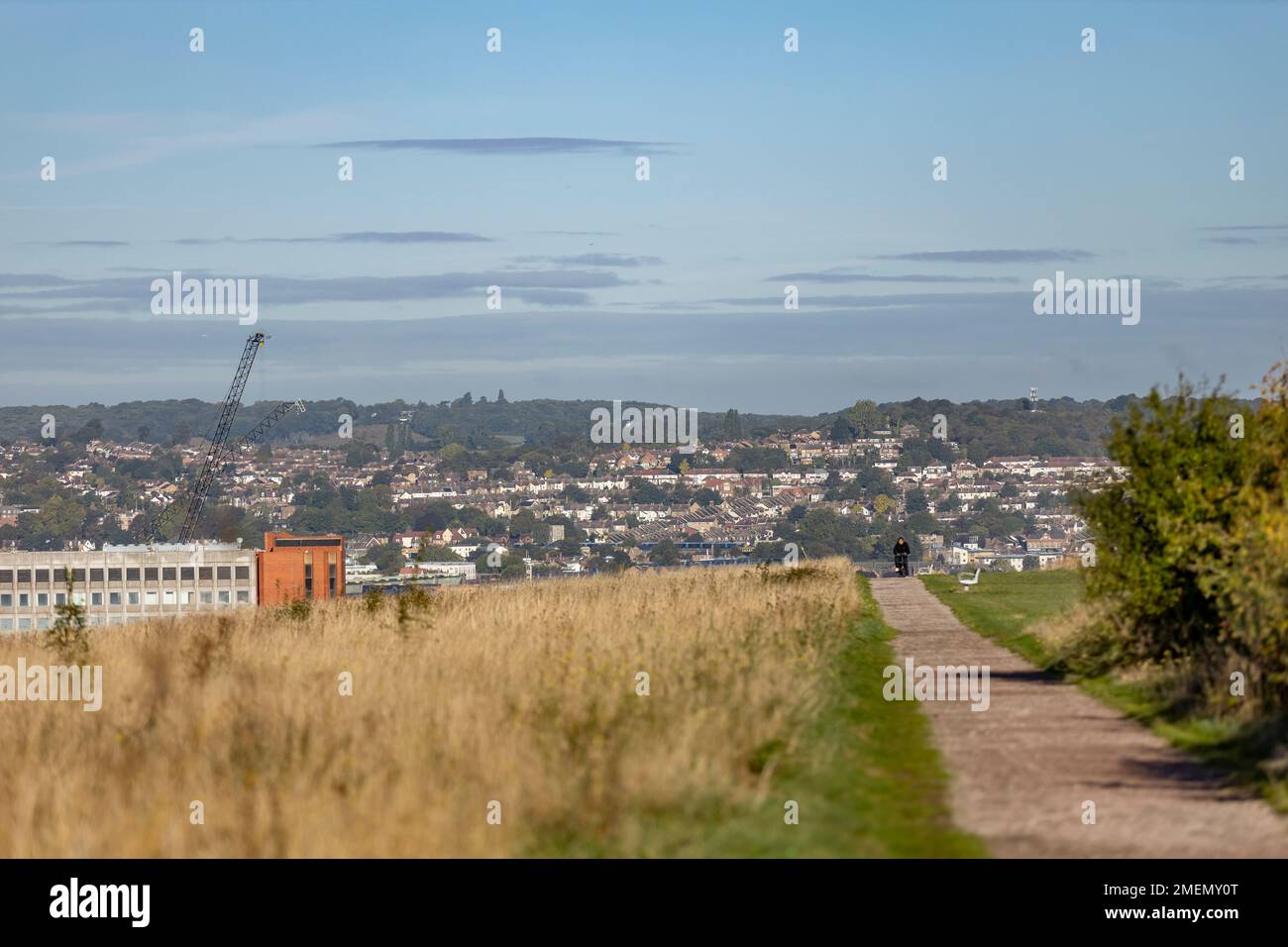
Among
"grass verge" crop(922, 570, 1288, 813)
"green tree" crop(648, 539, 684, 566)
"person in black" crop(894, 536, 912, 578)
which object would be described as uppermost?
"grass verge" crop(922, 570, 1288, 813)

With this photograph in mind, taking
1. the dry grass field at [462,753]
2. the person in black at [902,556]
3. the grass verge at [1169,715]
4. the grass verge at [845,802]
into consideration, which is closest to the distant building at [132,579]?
the person in black at [902,556]

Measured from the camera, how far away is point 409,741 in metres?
11.9

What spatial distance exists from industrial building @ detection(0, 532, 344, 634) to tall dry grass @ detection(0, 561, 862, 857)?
11172cm

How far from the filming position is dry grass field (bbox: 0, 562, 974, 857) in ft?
32.2

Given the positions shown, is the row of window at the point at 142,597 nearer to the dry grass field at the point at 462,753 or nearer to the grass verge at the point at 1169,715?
the grass verge at the point at 1169,715

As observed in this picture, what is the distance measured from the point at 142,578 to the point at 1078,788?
13262 cm

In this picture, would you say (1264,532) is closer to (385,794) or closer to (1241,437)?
(1241,437)

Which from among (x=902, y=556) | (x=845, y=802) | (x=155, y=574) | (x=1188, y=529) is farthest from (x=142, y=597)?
(x=845, y=802)

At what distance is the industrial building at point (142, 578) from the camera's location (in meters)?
131

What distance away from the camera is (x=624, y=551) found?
309 feet

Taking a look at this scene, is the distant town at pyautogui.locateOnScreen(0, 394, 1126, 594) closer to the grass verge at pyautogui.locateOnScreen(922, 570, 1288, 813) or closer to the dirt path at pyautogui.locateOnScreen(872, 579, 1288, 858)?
the grass verge at pyautogui.locateOnScreen(922, 570, 1288, 813)

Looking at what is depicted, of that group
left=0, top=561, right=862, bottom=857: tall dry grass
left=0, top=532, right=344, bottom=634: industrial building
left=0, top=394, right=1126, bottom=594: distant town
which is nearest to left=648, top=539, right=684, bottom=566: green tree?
left=0, top=394, right=1126, bottom=594: distant town

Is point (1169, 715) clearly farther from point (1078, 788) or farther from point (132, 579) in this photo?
point (132, 579)

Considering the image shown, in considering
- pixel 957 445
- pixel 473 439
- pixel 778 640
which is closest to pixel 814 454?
pixel 957 445
